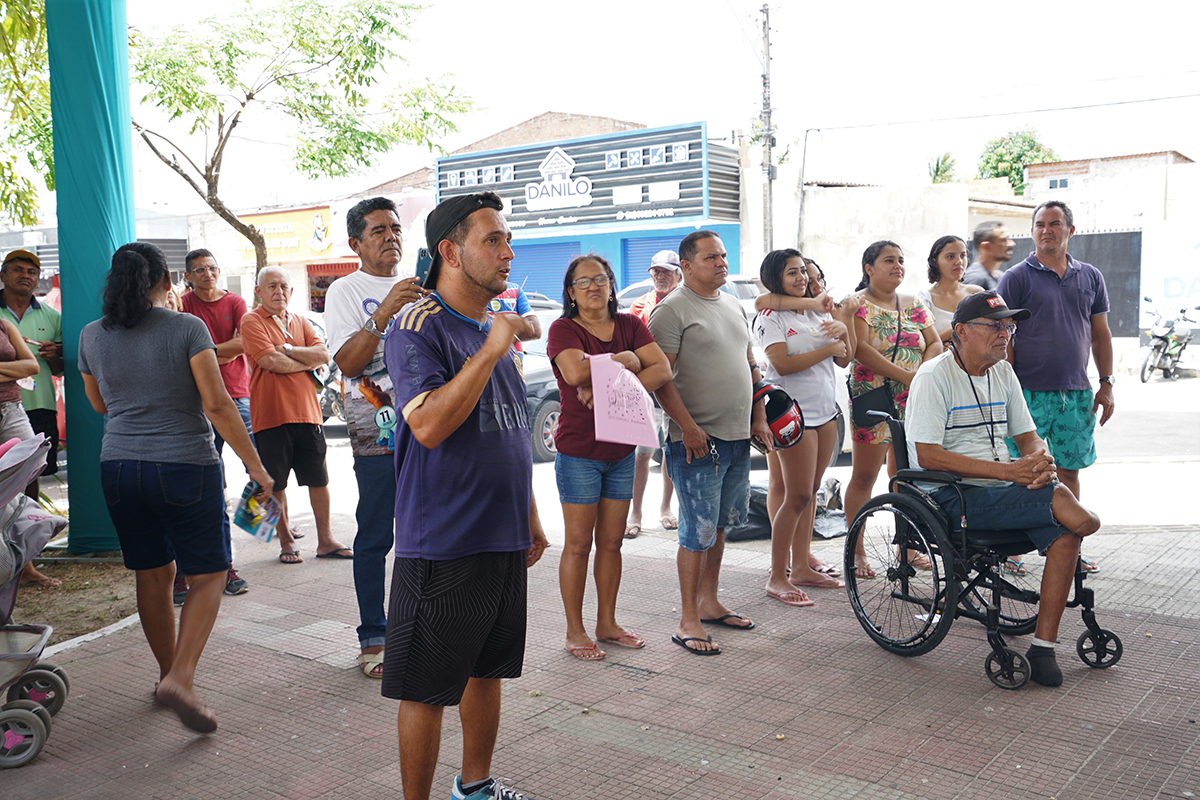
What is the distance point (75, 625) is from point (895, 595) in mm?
4497

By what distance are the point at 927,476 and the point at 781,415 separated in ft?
3.30

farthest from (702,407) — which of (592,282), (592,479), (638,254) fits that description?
(638,254)

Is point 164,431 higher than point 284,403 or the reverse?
higher

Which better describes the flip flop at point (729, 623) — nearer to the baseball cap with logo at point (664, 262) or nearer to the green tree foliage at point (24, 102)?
the baseball cap with logo at point (664, 262)

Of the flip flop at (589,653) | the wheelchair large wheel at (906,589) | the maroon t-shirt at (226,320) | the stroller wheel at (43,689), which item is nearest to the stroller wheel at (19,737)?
the stroller wheel at (43,689)

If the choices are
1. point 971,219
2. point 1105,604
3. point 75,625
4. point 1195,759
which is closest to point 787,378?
point 1105,604

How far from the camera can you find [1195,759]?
11.4 ft

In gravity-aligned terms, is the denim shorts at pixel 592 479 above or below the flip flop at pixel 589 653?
above

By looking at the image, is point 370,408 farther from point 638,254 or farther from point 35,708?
point 638,254

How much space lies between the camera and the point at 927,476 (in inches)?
179

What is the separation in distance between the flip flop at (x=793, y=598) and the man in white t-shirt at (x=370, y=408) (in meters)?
2.27

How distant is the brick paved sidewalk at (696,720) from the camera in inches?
137

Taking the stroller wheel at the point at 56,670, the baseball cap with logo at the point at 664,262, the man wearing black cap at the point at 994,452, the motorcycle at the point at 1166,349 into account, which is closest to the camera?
the stroller wheel at the point at 56,670

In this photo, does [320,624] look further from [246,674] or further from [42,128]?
[42,128]
